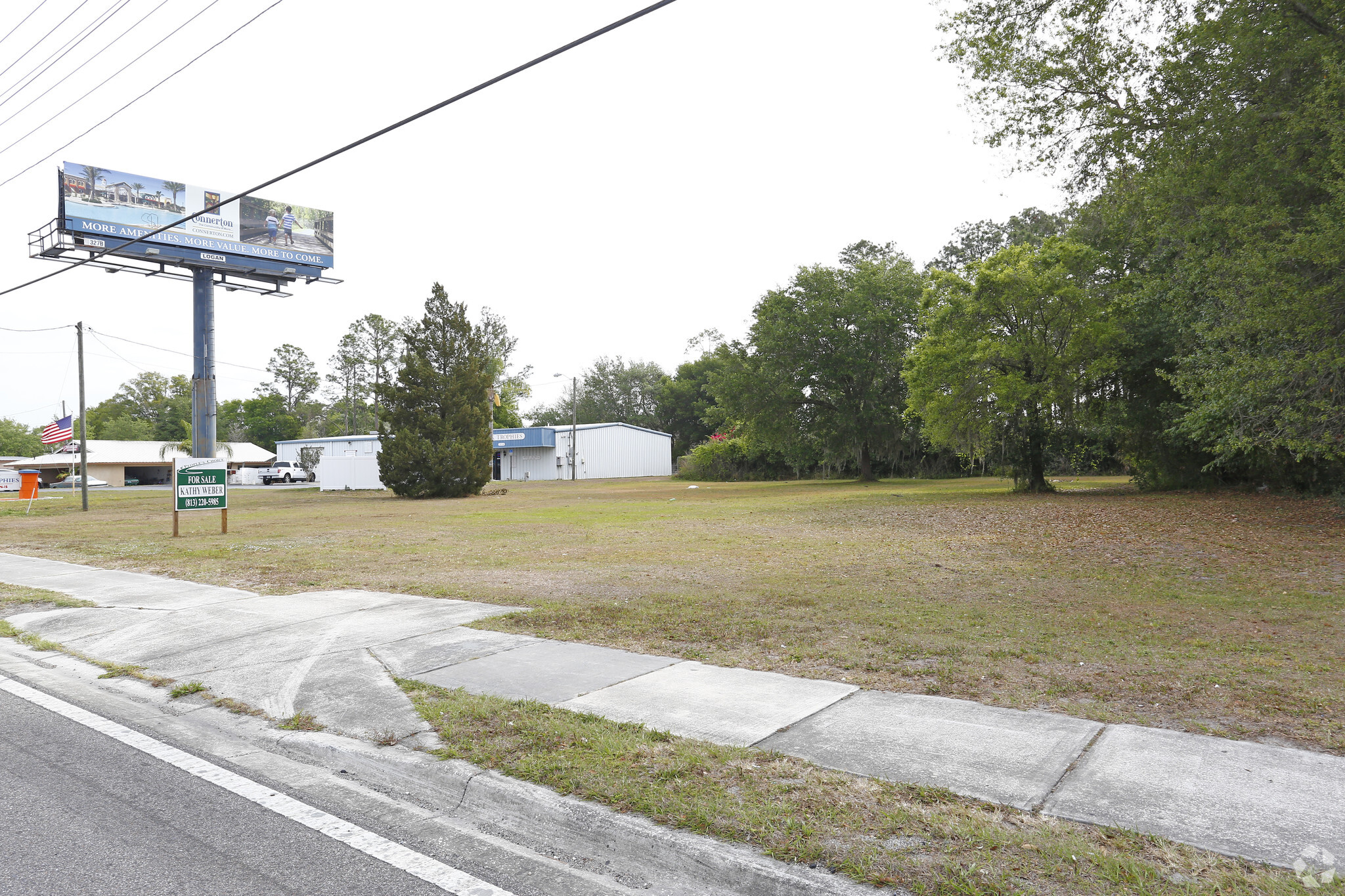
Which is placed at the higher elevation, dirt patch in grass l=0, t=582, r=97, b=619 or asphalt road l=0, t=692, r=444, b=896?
asphalt road l=0, t=692, r=444, b=896

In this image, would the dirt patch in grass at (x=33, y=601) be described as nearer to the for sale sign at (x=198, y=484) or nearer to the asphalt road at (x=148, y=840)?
the asphalt road at (x=148, y=840)

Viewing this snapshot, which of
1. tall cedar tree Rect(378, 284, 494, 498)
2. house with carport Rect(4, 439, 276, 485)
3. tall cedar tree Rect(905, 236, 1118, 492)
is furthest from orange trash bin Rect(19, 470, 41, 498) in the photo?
tall cedar tree Rect(905, 236, 1118, 492)

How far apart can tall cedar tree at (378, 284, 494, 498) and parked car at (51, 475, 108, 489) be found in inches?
1504

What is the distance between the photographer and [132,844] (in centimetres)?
358

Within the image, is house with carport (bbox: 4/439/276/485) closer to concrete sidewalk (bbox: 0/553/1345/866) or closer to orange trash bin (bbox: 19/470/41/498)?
orange trash bin (bbox: 19/470/41/498)

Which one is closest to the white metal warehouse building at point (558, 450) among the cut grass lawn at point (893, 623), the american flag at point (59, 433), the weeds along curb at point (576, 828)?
the american flag at point (59, 433)

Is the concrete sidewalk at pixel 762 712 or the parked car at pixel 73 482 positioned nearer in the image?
the concrete sidewalk at pixel 762 712

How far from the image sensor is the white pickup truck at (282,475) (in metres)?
70.8

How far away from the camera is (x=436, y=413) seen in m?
40.3

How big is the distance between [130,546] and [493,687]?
50.3ft

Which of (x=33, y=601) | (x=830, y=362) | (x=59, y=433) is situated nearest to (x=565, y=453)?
(x=830, y=362)

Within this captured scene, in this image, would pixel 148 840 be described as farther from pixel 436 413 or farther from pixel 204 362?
pixel 204 362

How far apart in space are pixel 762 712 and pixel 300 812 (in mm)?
2649

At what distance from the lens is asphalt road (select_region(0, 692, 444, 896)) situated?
10.6ft
